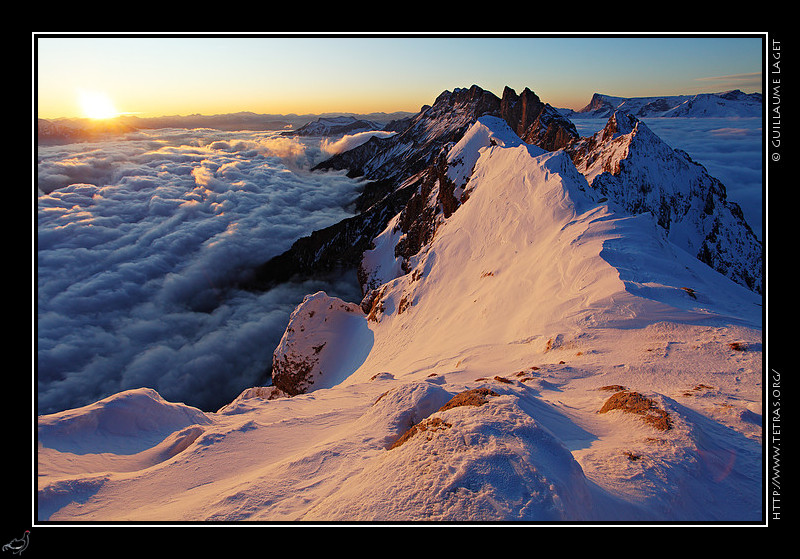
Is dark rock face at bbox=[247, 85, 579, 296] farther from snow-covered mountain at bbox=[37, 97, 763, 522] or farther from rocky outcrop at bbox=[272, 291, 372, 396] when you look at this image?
snow-covered mountain at bbox=[37, 97, 763, 522]

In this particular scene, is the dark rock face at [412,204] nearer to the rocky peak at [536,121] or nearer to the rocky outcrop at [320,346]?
the rocky peak at [536,121]

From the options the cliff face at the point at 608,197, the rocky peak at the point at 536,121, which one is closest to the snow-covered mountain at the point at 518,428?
the cliff face at the point at 608,197

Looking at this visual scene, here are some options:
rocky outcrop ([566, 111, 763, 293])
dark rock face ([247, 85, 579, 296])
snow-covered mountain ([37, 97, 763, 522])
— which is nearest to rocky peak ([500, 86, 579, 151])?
dark rock face ([247, 85, 579, 296])

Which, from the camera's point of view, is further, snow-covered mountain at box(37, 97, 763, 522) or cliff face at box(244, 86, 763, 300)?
cliff face at box(244, 86, 763, 300)

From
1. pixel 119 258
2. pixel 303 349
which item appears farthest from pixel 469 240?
pixel 119 258

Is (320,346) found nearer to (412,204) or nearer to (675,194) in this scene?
(412,204)
